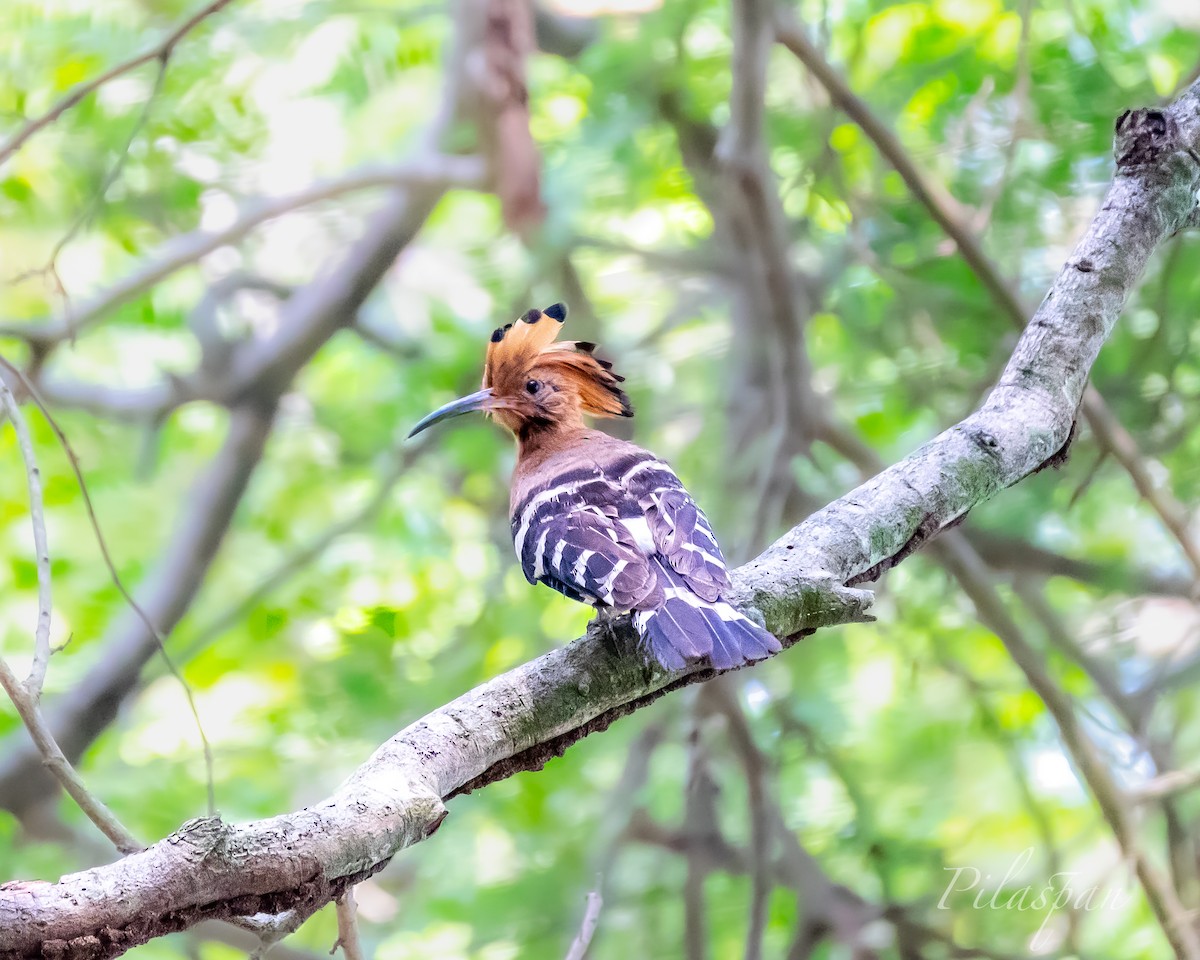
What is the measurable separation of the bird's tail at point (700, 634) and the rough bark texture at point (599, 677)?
0.06m

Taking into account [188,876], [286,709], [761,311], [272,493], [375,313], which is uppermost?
[375,313]

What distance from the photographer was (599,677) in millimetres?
1209

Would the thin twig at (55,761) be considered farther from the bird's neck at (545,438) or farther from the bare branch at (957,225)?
the bare branch at (957,225)

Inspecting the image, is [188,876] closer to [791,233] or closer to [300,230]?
[791,233]

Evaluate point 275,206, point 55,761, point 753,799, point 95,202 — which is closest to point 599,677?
point 55,761

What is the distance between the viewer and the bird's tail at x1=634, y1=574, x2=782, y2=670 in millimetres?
1136

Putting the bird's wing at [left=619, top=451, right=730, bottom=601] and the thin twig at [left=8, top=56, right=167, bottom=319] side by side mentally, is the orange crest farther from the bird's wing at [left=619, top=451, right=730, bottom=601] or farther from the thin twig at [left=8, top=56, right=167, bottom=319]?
the thin twig at [left=8, top=56, right=167, bottom=319]

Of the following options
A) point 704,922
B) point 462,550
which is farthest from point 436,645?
point 704,922

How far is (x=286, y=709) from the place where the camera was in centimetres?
293

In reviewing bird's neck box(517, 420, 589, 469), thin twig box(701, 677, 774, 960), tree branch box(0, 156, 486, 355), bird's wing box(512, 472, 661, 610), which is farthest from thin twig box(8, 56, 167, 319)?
thin twig box(701, 677, 774, 960)

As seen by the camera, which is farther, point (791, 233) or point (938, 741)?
point (791, 233)

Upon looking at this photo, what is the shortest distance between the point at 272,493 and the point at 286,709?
76cm

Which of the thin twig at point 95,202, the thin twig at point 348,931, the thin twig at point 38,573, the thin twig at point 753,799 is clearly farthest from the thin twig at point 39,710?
the thin twig at point 753,799

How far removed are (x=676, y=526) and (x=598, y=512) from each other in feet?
0.34
